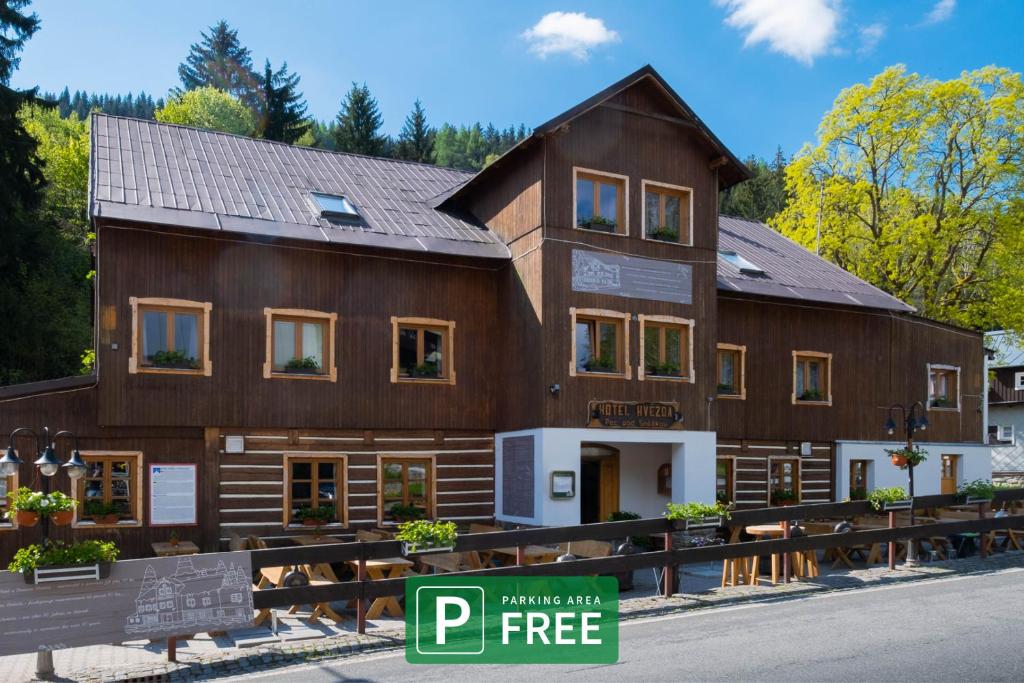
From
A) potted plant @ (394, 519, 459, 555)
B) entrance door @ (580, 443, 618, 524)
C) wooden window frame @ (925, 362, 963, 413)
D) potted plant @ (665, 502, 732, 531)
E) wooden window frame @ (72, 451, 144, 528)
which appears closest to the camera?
potted plant @ (394, 519, 459, 555)

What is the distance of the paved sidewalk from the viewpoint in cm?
1035

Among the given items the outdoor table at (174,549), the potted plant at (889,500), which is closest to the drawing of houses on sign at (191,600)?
the outdoor table at (174,549)

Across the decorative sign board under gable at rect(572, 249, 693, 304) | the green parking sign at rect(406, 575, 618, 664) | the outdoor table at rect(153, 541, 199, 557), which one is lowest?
the green parking sign at rect(406, 575, 618, 664)

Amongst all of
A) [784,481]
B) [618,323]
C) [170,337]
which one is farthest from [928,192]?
[170,337]

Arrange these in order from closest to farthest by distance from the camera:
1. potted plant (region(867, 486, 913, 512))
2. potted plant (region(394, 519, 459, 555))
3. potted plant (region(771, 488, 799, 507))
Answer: potted plant (region(394, 519, 459, 555)) → potted plant (region(867, 486, 913, 512)) → potted plant (region(771, 488, 799, 507))

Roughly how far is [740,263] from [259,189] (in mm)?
12151

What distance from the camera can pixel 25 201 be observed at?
31375 mm

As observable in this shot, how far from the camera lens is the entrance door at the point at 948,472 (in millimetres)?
28125

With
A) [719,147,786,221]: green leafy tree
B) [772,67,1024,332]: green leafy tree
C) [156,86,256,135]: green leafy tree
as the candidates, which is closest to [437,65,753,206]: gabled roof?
[772,67,1024,332]: green leafy tree

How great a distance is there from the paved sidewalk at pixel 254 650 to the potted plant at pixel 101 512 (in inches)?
229

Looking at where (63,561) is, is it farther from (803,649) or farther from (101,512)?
(803,649)

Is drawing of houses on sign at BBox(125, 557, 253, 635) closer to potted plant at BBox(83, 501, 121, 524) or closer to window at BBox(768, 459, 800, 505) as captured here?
potted plant at BBox(83, 501, 121, 524)

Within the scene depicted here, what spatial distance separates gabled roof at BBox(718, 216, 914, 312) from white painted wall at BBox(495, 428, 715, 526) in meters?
4.11

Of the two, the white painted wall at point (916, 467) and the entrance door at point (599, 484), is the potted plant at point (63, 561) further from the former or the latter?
the white painted wall at point (916, 467)
